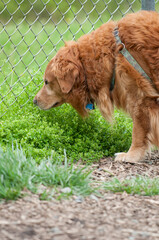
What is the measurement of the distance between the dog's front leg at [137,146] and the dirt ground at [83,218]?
1.21m

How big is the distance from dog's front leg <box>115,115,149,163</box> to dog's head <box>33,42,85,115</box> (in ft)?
2.04

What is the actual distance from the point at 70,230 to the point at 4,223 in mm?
369

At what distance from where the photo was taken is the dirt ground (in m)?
2.06

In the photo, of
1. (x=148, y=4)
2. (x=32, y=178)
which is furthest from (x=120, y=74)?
(x=32, y=178)

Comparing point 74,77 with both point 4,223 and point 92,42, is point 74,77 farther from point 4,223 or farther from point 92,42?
point 4,223

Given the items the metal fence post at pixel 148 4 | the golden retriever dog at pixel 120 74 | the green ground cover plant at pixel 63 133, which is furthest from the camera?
the metal fence post at pixel 148 4

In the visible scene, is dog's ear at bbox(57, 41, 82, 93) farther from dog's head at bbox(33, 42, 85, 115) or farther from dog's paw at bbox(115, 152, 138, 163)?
dog's paw at bbox(115, 152, 138, 163)

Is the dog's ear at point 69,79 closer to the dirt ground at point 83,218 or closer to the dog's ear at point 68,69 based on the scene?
the dog's ear at point 68,69

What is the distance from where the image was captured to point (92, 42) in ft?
12.7

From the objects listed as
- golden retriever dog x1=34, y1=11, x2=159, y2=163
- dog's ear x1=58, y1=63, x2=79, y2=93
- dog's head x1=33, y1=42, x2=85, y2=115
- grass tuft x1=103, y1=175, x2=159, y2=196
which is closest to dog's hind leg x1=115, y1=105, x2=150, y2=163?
golden retriever dog x1=34, y1=11, x2=159, y2=163

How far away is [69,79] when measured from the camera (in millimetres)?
3828

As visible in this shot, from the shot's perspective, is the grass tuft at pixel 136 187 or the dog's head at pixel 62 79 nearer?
the grass tuft at pixel 136 187

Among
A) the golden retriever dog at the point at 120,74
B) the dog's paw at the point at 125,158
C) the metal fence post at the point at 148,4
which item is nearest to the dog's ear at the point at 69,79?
the golden retriever dog at the point at 120,74

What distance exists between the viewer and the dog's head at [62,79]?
3816 millimetres
